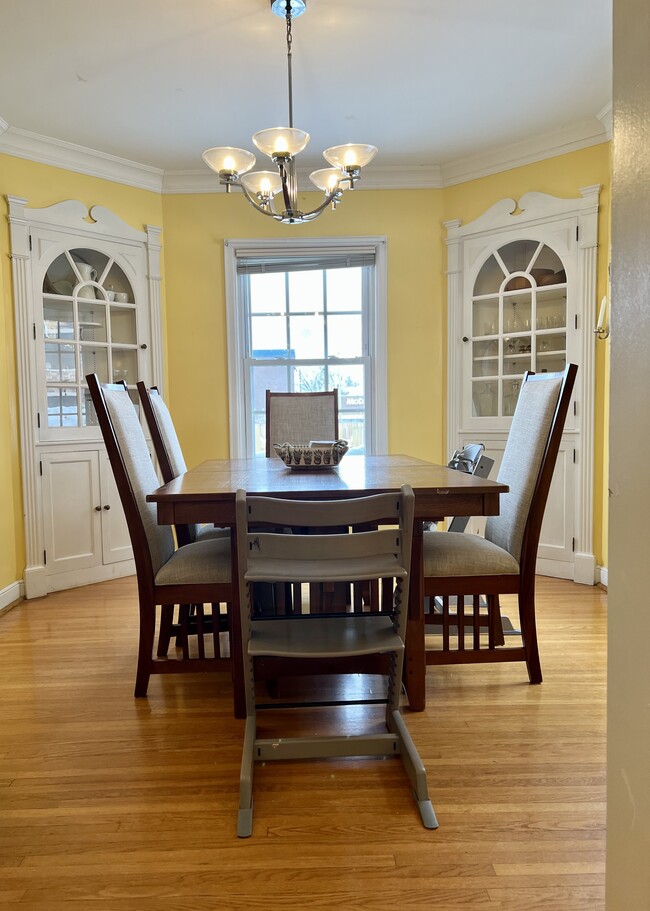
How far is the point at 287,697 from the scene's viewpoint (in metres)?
2.12

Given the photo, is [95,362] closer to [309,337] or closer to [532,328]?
[309,337]

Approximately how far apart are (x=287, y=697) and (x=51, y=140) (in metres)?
3.38

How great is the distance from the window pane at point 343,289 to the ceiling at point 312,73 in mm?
789

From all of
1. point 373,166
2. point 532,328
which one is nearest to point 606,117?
point 532,328

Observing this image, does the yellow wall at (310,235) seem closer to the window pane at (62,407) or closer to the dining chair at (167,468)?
the window pane at (62,407)

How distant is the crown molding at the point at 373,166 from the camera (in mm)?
3453

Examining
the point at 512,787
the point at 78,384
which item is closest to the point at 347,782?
the point at 512,787

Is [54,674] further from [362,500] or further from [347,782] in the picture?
[362,500]

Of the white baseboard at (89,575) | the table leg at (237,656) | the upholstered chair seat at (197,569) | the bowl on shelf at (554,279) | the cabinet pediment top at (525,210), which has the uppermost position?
the cabinet pediment top at (525,210)

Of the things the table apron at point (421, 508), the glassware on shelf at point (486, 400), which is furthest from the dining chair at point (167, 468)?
the glassware on shelf at point (486, 400)

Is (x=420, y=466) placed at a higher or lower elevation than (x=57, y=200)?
lower

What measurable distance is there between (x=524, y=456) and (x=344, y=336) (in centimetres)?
234

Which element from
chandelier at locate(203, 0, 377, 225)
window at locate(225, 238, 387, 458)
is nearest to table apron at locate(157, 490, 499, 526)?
chandelier at locate(203, 0, 377, 225)

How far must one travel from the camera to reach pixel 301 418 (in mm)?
3523
